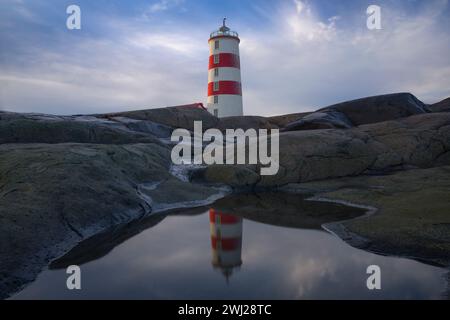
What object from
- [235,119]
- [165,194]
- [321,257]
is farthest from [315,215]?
[235,119]

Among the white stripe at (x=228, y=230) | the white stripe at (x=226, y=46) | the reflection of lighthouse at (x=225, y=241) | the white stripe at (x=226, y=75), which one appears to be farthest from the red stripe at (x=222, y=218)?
the white stripe at (x=226, y=46)

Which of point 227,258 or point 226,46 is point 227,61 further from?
point 227,258

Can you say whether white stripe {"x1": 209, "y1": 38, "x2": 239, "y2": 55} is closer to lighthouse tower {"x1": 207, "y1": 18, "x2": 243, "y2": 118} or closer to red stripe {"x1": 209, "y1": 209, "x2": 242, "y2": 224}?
lighthouse tower {"x1": 207, "y1": 18, "x2": 243, "y2": 118}

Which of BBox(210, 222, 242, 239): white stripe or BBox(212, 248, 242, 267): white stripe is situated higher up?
BBox(210, 222, 242, 239): white stripe

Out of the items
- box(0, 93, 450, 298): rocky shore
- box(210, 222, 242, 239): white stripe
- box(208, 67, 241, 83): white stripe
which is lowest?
box(210, 222, 242, 239): white stripe

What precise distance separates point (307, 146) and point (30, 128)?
6.52 metres

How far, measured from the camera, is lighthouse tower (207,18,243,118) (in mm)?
22234

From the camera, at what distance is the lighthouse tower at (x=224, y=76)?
22234 mm

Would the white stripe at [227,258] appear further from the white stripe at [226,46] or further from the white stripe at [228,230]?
the white stripe at [226,46]

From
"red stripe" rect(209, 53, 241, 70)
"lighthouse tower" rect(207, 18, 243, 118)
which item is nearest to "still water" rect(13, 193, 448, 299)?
"lighthouse tower" rect(207, 18, 243, 118)

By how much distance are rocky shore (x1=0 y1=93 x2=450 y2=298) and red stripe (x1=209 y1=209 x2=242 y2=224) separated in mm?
827

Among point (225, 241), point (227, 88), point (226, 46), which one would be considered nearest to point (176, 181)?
point (225, 241)

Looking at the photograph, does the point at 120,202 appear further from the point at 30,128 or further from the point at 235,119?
the point at 235,119
